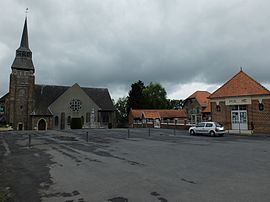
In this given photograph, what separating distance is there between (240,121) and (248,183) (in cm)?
2707

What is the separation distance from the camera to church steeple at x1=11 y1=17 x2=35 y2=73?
5280 cm

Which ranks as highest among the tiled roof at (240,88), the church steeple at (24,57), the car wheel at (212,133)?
the church steeple at (24,57)

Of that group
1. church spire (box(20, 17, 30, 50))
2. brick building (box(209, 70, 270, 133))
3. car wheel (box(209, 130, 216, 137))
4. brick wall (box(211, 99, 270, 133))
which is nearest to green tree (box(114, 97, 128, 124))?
church spire (box(20, 17, 30, 50))

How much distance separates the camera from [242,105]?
1253 inches

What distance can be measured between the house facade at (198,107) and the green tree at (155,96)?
18.6 metres

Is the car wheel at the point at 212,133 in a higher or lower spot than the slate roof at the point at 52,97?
lower

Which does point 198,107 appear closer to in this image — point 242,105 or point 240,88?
point 240,88

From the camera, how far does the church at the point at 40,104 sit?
50.6 meters

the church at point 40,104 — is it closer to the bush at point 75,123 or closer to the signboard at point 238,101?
the bush at point 75,123

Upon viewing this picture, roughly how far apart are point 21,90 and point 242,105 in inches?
1774

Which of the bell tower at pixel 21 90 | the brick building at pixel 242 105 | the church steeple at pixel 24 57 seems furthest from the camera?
the church steeple at pixel 24 57

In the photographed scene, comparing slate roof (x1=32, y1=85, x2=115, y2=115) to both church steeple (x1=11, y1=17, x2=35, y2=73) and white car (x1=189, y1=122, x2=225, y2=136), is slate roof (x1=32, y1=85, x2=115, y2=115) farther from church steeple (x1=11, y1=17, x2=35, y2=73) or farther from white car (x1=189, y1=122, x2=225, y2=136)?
white car (x1=189, y1=122, x2=225, y2=136)

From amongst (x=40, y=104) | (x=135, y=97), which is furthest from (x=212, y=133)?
(x=135, y=97)

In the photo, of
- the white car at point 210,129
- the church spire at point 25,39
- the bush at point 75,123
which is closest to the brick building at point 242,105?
the white car at point 210,129
